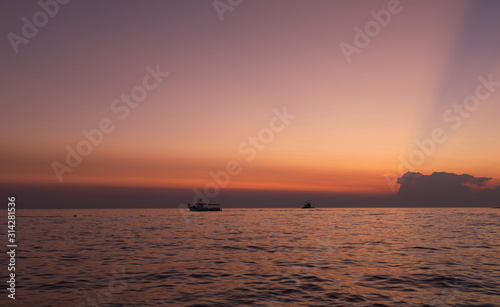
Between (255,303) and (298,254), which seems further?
(298,254)

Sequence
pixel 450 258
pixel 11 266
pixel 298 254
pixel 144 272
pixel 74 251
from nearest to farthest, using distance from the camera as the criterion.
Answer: pixel 144 272
pixel 11 266
pixel 450 258
pixel 298 254
pixel 74 251

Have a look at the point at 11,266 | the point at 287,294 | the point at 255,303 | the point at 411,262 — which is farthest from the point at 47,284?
the point at 411,262

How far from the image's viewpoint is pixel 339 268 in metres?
24.5

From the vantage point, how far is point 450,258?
29.1 metres

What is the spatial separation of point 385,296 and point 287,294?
4992mm

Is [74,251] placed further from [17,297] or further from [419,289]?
[419,289]

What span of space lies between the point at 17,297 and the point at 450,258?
31.6 meters

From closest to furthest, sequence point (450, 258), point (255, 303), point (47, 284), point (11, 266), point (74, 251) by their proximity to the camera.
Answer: point (255, 303), point (47, 284), point (11, 266), point (450, 258), point (74, 251)

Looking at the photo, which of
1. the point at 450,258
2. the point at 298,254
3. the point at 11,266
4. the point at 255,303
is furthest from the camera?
the point at 298,254

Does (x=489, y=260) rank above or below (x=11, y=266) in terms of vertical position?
below

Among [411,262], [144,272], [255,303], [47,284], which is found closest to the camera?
[255,303]

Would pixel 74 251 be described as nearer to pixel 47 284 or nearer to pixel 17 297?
pixel 47 284

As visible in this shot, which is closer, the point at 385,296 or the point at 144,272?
the point at 385,296

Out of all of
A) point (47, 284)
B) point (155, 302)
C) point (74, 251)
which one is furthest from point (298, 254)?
point (74, 251)
